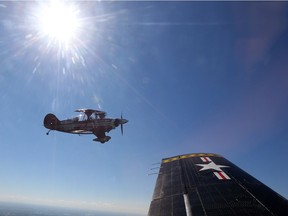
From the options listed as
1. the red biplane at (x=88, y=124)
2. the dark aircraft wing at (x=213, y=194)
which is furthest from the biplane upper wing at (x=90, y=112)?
the dark aircraft wing at (x=213, y=194)

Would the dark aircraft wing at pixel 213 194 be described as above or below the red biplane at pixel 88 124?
below

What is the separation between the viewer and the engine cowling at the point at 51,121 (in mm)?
38812

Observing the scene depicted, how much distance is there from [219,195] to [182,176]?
449 centimetres

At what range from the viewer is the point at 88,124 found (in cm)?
3784

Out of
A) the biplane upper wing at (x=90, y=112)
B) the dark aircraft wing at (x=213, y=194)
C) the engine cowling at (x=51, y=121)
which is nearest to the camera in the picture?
the dark aircraft wing at (x=213, y=194)

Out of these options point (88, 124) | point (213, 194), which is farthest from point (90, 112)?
point (213, 194)

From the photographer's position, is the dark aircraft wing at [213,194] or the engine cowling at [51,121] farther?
the engine cowling at [51,121]

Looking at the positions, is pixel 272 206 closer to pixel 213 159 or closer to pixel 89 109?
pixel 213 159

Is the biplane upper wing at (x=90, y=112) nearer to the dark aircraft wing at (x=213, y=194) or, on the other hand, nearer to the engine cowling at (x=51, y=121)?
the engine cowling at (x=51, y=121)

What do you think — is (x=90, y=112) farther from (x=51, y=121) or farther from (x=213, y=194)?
(x=213, y=194)

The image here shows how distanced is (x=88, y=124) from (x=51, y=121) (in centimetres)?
713

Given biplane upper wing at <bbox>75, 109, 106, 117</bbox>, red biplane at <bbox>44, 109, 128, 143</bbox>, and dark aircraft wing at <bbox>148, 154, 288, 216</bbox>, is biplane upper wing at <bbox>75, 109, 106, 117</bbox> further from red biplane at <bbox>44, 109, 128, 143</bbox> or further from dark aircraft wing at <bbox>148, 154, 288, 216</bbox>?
dark aircraft wing at <bbox>148, 154, 288, 216</bbox>

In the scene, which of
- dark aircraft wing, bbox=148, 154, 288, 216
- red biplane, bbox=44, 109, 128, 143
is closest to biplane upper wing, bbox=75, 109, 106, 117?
red biplane, bbox=44, 109, 128, 143

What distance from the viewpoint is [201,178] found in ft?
43.6
